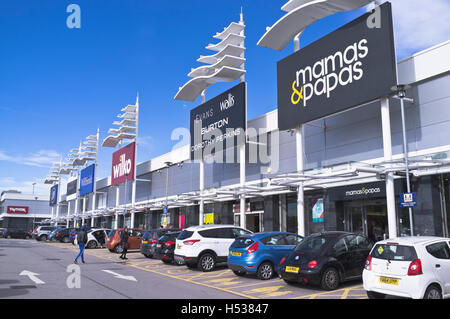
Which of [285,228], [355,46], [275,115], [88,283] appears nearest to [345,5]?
[355,46]

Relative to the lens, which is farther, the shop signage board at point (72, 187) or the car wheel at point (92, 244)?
the shop signage board at point (72, 187)

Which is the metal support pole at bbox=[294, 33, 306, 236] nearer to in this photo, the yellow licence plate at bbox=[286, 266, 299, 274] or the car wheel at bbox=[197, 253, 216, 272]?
the car wheel at bbox=[197, 253, 216, 272]

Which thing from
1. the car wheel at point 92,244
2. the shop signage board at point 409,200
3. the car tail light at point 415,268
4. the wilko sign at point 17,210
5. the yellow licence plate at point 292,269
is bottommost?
the car wheel at point 92,244

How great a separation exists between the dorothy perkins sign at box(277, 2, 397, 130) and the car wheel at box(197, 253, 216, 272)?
797cm

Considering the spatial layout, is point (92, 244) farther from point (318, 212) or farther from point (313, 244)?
point (313, 244)

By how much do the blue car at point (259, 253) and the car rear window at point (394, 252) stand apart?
173 inches

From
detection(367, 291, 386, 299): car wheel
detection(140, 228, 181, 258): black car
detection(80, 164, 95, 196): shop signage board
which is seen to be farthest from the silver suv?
detection(367, 291, 386, 299): car wheel

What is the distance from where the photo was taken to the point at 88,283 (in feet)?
36.8

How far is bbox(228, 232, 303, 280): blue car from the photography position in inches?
485

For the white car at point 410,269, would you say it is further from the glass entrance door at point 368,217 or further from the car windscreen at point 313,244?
the glass entrance door at point 368,217

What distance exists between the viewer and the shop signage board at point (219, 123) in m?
23.5

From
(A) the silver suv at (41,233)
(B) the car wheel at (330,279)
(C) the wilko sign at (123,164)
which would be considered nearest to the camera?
(B) the car wheel at (330,279)

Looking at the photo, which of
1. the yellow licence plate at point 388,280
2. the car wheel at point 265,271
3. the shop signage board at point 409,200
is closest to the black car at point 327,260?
the car wheel at point 265,271
